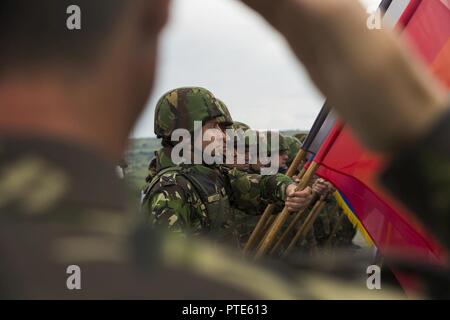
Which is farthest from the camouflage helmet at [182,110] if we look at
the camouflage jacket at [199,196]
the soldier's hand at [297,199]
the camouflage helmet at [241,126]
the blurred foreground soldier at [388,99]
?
the blurred foreground soldier at [388,99]

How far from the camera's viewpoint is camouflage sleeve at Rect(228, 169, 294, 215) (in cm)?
279

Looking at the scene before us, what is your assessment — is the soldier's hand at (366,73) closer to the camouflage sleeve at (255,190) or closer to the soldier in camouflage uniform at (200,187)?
the soldier in camouflage uniform at (200,187)

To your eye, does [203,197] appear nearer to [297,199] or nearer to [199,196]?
[199,196]

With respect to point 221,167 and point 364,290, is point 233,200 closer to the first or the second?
point 221,167

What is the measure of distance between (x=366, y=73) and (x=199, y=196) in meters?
1.96

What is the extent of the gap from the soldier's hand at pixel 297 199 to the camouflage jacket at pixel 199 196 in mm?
66

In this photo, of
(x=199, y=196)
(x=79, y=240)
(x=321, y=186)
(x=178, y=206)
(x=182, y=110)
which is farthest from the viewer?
(x=321, y=186)

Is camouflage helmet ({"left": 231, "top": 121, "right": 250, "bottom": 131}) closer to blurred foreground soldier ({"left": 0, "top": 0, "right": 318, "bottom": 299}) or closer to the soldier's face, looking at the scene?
the soldier's face

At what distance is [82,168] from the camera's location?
27 centimetres

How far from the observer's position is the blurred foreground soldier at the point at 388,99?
30 cm

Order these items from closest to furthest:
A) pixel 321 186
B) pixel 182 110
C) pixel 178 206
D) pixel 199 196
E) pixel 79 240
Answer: pixel 79 240 < pixel 178 206 < pixel 199 196 < pixel 182 110 < pixel 321 186

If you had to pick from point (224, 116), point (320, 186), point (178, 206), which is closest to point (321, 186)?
point (320, 186)

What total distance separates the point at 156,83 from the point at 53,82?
0.05 m

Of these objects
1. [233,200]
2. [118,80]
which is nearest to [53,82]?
[118,80]
